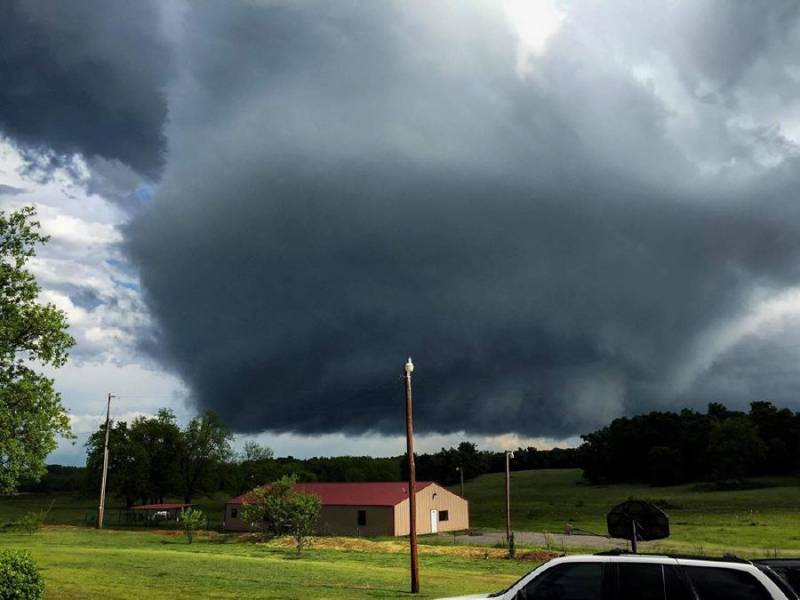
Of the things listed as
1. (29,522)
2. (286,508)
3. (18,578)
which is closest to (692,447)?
(286,508)

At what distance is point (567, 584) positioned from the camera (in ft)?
29.3

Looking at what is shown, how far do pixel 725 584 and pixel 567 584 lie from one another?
6.36 ft

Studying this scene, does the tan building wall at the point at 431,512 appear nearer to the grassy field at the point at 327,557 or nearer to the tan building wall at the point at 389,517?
the tan building wall at the point at 389,517

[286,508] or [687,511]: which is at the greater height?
[286,508]

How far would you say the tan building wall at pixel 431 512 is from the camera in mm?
73688

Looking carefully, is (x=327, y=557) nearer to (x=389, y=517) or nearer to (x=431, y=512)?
(x=389, y=517)

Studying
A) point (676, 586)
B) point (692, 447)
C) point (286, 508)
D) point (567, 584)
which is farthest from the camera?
point (692, 447)

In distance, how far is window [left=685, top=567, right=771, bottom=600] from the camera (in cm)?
833

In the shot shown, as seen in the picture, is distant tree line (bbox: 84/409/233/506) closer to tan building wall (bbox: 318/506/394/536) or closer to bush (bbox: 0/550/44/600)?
tan building wall (bbox: 318/506/394/536)

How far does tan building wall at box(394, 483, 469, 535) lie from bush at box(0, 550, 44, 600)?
59926 millimetres

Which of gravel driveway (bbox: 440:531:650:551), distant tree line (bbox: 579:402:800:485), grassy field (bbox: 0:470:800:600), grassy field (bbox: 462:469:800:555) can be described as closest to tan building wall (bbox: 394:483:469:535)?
grassy field (bbox: 462:469:800:555)

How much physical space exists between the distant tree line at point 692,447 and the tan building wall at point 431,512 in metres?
93.3

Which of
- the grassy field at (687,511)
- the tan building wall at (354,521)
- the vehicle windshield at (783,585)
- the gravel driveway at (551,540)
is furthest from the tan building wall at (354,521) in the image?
the vehicle windshield at (783,585)

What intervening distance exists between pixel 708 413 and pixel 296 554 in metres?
179
